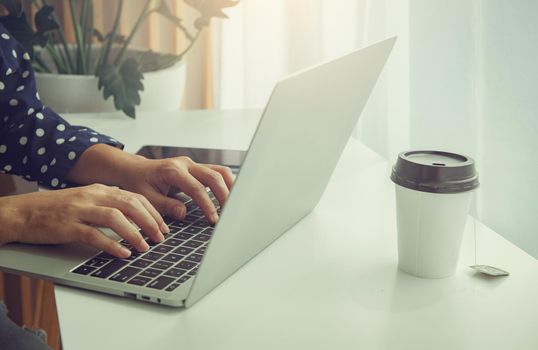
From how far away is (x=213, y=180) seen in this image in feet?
2.92

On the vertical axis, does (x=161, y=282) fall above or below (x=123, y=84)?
below

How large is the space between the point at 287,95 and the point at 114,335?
0.25 meters

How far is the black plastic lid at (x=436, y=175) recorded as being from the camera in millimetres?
656

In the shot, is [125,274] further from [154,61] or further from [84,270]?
[154,61]

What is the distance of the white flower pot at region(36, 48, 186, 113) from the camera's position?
146 centimetres

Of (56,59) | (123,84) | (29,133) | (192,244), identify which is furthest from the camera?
(56,59)

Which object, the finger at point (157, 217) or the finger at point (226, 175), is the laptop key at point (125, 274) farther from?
the finger at point (226, 175)

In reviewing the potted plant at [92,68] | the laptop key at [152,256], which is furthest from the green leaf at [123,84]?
the laptop key at [152,256]

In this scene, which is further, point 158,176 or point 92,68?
point 92,68

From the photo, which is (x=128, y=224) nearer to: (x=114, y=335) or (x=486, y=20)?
(x=114, y=335)

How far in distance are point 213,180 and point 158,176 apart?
79 mm

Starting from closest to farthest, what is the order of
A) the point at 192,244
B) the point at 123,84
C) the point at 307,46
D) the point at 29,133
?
the point at 192,244, the point at 29,133, the point at 123,84, the point at 307,46

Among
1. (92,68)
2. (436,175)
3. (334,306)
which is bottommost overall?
(334,306)

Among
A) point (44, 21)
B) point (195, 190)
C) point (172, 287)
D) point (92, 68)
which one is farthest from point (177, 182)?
point (92, 68)
